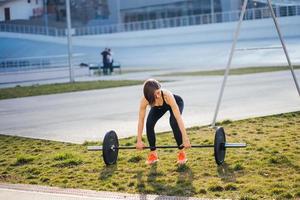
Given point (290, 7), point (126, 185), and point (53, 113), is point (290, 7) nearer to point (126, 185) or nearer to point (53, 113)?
point (53, 113)

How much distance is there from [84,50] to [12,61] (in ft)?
48.6

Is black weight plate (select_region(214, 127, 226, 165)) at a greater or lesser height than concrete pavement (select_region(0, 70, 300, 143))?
greater

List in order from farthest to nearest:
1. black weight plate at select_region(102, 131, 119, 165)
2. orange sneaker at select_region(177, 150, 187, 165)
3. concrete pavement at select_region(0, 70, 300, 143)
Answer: concrete pavement at select_region(0, 70, 300, 143), black weight plate at select_region(102, 131, 119, 165), orange sneaker at select_region(177, 150, 187, 165)

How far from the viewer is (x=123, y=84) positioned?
26797 millimetres

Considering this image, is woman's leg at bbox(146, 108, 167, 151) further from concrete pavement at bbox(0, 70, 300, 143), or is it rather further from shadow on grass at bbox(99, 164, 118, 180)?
concrete pavement at bbox(0, 70, 300, 143)

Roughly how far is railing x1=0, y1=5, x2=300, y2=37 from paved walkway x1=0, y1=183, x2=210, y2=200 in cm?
4051

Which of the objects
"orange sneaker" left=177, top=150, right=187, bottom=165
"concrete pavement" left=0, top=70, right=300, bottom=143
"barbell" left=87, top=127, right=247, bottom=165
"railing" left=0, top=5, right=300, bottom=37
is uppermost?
"railing" left=0, top=5, right=300, bottom=37

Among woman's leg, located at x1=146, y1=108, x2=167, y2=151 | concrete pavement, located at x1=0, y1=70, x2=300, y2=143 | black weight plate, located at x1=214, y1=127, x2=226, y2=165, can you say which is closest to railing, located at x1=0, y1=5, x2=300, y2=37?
concrete pavement, located at x1=0, y1=70, x2=300, y2=143

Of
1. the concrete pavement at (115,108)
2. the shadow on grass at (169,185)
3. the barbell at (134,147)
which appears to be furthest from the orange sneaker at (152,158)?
the concrete pavement at (115,108)

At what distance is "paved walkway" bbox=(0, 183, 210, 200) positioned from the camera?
6925 mm

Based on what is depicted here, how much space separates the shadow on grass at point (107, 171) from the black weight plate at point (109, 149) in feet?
0.28

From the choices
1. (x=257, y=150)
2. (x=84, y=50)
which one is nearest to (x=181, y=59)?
(x=84, y=50)

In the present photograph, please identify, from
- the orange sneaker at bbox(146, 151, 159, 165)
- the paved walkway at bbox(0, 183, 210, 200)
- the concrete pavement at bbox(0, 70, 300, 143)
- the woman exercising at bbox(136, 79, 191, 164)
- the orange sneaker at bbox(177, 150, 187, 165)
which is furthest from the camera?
the concrete pavement at bbox(0, 70, 300, 143)

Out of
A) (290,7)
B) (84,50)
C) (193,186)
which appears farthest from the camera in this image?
(84,50)
